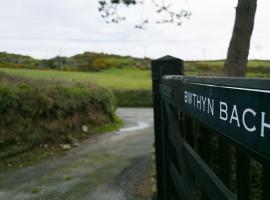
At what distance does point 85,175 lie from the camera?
7668 millimetres

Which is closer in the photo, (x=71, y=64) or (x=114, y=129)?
(x=114, y=129)

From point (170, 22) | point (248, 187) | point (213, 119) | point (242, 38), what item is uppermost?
point (170, 22)

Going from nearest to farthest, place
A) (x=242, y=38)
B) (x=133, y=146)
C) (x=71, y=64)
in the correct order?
(x=242, y=38)
(x=133, y=146)
(x=71, y=64)

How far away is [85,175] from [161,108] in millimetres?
4542

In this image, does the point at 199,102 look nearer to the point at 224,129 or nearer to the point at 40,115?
the point at 224,129

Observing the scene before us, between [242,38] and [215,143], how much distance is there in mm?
3246

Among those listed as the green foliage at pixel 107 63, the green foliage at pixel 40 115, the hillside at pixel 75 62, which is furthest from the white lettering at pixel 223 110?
the green foliage at pixel 107 63

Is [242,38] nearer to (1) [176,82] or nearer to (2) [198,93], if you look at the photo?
(1) [176,82]

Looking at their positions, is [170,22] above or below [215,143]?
above

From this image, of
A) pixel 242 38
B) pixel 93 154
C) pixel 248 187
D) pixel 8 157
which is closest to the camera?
pixel 248 187

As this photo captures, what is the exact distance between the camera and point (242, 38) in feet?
23.7

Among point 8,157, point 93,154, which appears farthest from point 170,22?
point 8,157

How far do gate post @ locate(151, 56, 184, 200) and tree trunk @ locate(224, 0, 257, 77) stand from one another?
3.71 metres

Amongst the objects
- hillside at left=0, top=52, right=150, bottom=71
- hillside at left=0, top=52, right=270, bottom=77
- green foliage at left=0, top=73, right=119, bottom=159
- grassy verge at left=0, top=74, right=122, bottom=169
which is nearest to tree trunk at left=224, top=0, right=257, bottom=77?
grassy verge at left=0, top=74, right=122, bottom=169
